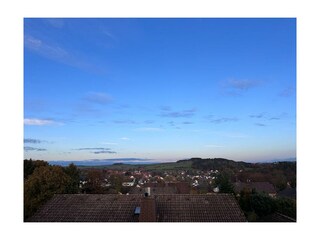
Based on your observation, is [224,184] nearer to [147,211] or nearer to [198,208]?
[198,208]

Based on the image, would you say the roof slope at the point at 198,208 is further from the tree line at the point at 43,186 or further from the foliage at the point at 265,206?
the tree line at the point at 43,186

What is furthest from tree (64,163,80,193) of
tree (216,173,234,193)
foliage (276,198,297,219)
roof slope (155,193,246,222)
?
foliage (276,198,297,219)

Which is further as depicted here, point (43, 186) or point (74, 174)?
point (74, 174)

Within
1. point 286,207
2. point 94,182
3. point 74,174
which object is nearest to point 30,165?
point 74,174

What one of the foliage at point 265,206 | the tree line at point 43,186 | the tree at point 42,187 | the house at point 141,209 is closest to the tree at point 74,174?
the tree line at point 43,186
